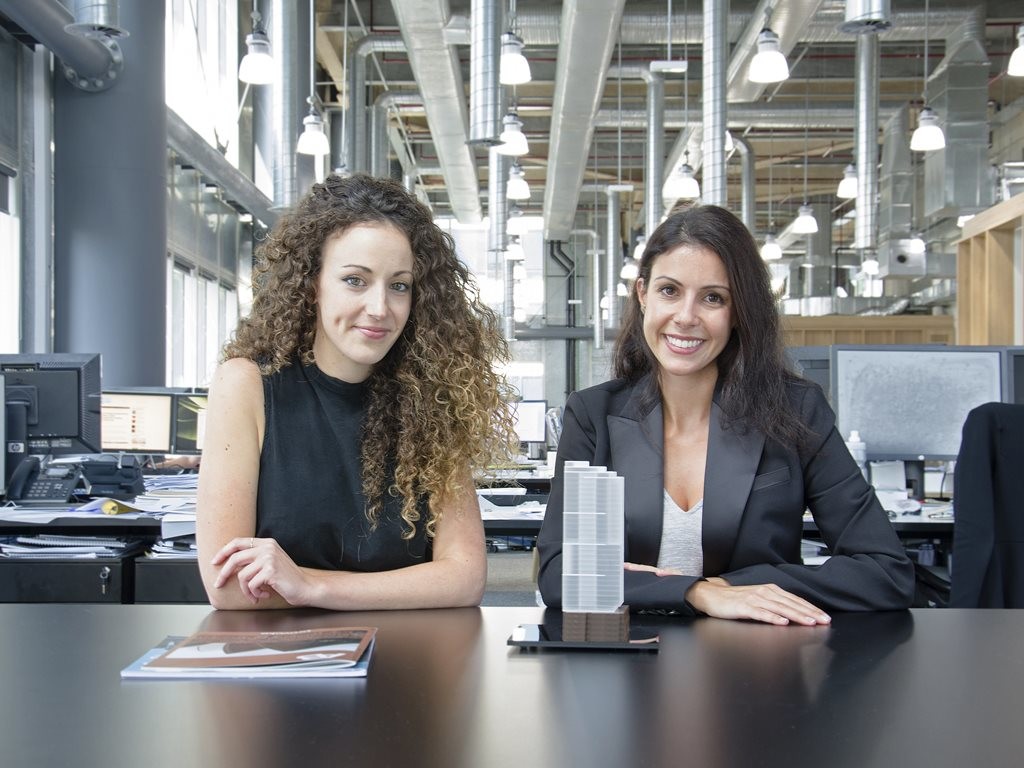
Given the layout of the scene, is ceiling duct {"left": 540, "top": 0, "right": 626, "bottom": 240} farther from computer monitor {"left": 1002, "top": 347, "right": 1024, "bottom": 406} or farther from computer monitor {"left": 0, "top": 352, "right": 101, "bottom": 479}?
computer monitor {"left": 0, "top": 352, "right": 101, "bottom": 479}

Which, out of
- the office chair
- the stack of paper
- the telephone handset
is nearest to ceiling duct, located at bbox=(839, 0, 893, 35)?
the office chair

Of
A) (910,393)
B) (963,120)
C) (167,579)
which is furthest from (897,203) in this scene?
(167,579)

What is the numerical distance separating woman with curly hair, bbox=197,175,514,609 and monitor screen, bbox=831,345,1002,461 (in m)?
2.41

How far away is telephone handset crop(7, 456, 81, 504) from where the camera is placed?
12.7 ft

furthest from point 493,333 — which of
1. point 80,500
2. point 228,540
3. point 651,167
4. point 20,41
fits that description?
point 651,167

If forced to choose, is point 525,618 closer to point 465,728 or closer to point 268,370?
point 465,728

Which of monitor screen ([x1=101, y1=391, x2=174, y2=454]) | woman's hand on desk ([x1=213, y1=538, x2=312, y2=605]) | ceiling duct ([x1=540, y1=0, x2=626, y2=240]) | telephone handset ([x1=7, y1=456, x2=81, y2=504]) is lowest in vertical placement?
telephone handset ([x1=7, y1=456, x2=81, y2=504])

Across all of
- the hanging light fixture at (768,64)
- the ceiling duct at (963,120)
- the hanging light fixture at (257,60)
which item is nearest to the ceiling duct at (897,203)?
the ceiling duct at (963,120)

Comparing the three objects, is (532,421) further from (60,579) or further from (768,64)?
(60,579)

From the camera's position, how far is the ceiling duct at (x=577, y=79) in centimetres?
790

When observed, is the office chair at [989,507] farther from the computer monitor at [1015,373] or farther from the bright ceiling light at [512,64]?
the bright ceiling light at [512,64]

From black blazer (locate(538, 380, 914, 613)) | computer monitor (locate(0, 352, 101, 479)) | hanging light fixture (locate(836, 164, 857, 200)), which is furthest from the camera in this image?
hanging light fixture (locate(836, 164, 857, 200))

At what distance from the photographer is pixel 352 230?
69.6 inches

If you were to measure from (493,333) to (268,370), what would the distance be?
0.49 metres
